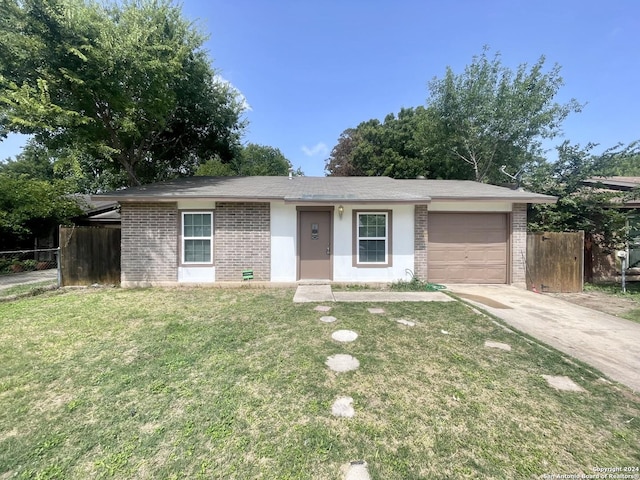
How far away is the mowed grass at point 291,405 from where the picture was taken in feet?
7.13

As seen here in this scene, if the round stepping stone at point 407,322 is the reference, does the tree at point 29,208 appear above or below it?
above

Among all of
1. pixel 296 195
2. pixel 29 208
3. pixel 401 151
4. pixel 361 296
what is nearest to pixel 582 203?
pixel 361 296

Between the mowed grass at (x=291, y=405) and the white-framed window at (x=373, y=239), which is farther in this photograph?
the white-framed window at (x=373, y=239)

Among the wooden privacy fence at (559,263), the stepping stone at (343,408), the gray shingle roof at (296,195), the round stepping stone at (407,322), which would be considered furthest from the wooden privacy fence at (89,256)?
the wooden privacy fence at (559,263)

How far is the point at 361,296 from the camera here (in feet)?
22.3

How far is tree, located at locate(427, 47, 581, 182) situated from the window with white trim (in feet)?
39.8

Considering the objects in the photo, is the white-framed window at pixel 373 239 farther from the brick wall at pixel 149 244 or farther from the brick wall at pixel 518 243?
the brick wall at pixel 149 244

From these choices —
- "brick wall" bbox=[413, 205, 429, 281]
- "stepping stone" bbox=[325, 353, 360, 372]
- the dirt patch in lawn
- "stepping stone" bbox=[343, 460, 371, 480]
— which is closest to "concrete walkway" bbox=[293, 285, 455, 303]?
"brick wall" bbox=[413, 205, 429, 281]

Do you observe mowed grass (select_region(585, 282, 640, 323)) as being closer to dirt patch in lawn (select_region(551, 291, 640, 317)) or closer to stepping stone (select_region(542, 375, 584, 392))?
dirt patch in lawn (select_region(551, 291, 640, 317))

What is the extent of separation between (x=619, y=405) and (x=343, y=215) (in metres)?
6.23

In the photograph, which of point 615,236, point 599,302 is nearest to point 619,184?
point 615,236

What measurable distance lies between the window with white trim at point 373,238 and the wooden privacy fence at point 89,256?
725cm

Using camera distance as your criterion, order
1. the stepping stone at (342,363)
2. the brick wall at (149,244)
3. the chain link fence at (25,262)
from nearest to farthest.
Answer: the stepping stone at (342,363), the brick wall at (149,244), the chain link fence at (25,262)

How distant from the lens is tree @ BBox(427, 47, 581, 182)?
637 inches
